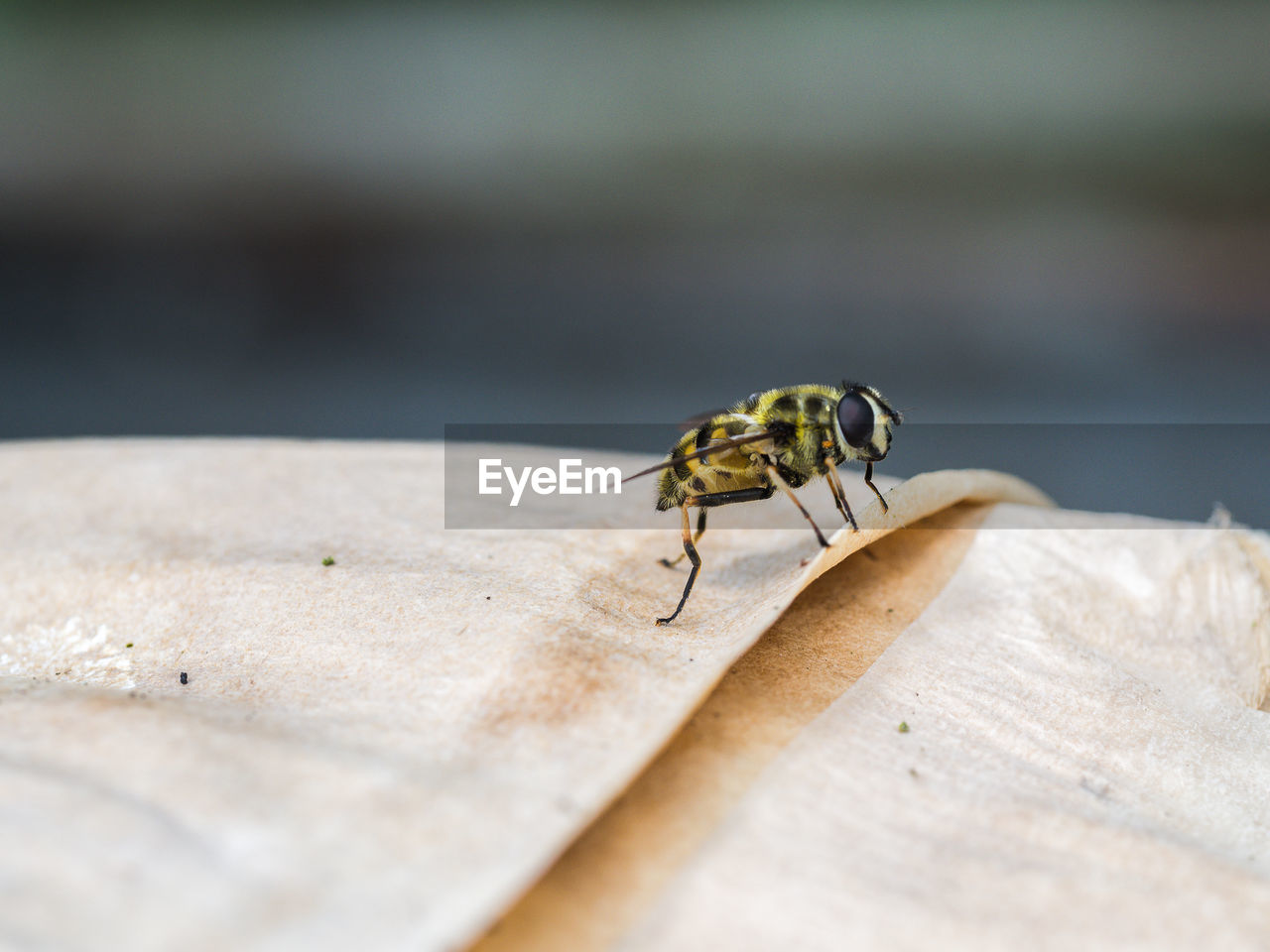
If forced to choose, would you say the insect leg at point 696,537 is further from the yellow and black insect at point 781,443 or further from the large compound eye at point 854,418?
the large compound eye at point 854,418

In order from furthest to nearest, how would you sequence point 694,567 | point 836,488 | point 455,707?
1. point 836,488
2. point 694,567
3. point 455,707

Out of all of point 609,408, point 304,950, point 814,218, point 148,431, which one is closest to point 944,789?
point 304,950

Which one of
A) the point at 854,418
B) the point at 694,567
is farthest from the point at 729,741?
the point at 854,418

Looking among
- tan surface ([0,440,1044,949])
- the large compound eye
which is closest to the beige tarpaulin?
tan surface ([0,440,1044,949])

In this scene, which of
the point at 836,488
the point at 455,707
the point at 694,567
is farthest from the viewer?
the point at 836,488

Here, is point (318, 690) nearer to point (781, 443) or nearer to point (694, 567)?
point (694, 567)

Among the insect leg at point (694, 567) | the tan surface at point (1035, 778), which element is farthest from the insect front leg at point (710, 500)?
the tan surface at point (1035, 778)

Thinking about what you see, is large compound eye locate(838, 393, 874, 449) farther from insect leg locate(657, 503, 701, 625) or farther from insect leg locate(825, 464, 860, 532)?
insect leg locate(657, 503, 701, 625)
